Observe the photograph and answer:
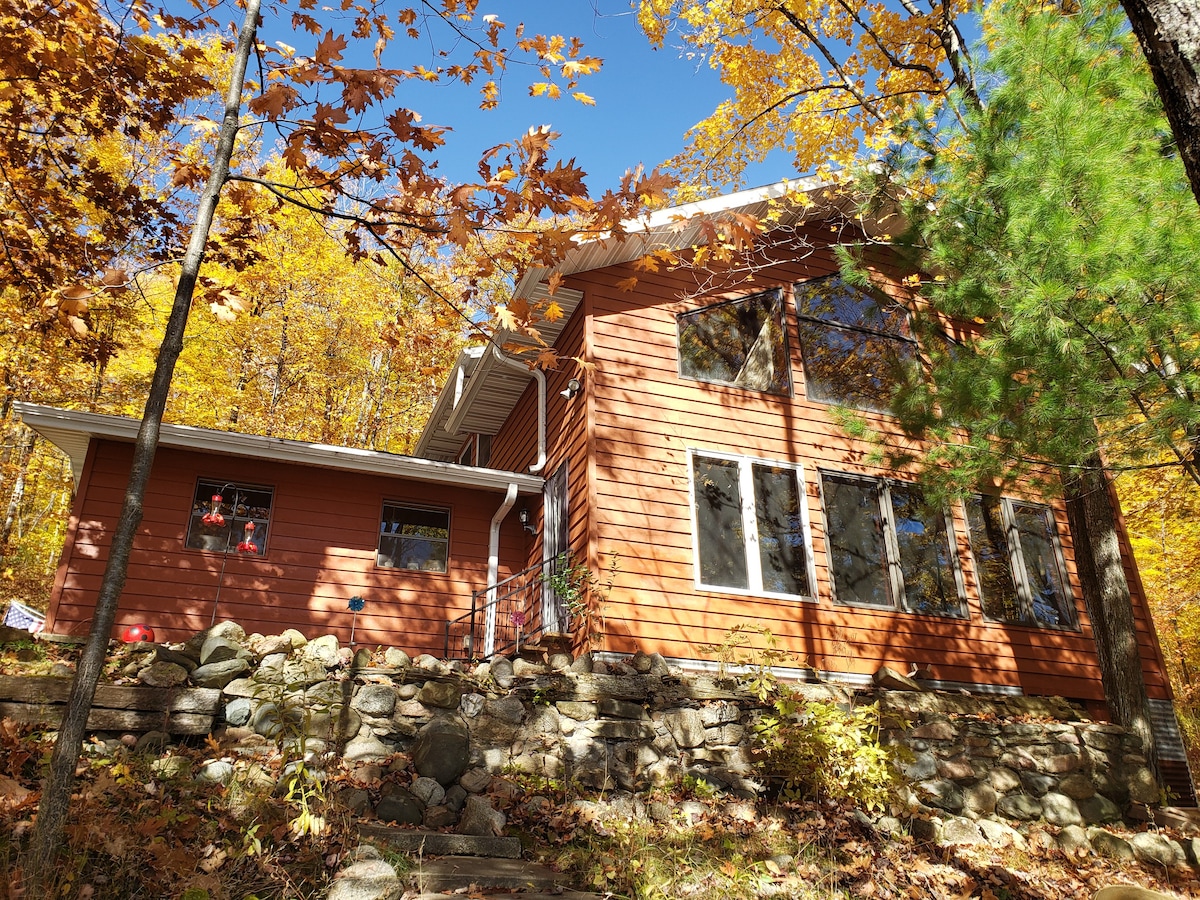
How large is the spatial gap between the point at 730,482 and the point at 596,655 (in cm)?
274

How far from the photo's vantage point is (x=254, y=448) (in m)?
9.66

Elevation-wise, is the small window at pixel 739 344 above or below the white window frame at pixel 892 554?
above

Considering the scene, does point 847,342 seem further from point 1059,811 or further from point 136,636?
point 136,636

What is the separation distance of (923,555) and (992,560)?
1.12 meters

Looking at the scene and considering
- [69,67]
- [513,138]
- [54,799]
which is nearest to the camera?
[54,799]

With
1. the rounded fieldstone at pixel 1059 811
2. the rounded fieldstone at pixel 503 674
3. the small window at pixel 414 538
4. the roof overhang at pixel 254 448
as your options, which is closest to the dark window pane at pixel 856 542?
the rounded fieldstone at pixel 1059 811

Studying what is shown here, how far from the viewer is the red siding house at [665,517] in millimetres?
8984

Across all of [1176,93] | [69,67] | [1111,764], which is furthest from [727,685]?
[69,67]

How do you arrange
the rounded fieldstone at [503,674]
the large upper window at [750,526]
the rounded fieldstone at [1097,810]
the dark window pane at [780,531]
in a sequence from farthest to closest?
the dark window pane at [780,531] → the large upper window at [750,526] → the rounded fieldstone at [1097,810] → the rounded fieldstone at [503,674]

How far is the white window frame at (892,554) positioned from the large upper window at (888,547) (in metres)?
0.01

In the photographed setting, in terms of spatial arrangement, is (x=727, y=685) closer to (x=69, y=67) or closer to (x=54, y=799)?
(x=54, y=799)

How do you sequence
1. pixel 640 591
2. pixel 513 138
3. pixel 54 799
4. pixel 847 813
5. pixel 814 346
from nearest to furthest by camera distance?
pixel 54 799
pixel 513 138
pixel 847 813
pixel 640 591
pixel 814 346

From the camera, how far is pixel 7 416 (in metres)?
16.8

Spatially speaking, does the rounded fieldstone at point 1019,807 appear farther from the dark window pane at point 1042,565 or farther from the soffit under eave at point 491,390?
the soffit under eave at point 491,390
